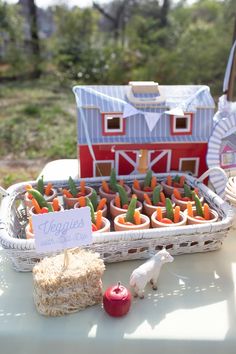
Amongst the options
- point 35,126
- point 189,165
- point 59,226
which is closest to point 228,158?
point 189,165

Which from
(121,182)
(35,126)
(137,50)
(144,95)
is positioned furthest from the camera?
(137,50)

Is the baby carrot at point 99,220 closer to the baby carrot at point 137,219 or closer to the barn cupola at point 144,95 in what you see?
the baby carrot at point 137,219

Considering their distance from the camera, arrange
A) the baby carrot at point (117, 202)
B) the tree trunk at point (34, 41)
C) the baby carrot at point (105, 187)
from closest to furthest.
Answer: the baby carrot at point (117, 202), the baby carrot at point (105, 187), the tree trunk at point (34, 41)

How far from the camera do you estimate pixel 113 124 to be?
1.37 m

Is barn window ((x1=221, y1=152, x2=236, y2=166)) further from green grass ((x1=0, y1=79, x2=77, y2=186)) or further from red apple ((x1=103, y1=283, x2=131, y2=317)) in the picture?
green grass ((x1=0, y1=79, x2=77, y2=186))

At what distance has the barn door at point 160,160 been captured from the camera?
1385mm

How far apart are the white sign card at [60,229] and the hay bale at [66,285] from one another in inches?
1.7

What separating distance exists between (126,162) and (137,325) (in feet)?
2.45

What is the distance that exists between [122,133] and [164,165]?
23 cm

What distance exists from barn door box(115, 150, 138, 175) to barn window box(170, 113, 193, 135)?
18 cm

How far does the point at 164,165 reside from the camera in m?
1.42

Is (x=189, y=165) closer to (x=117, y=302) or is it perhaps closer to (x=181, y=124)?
(x=181, y=124)

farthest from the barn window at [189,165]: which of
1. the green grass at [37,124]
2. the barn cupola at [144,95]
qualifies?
the green grass at [37,124]

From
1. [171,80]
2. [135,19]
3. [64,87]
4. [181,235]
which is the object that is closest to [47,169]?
[181,235]
